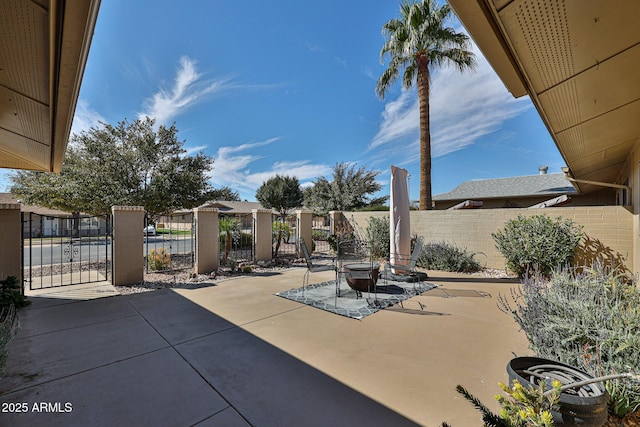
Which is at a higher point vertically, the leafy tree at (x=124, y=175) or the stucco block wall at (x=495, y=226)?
the leafy tree at (x=124, y=175)

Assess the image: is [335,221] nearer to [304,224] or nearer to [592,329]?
[304,224]

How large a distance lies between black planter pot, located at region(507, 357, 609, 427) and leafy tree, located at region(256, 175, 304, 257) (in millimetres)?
30803

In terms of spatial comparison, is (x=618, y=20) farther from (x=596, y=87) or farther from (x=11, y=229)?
(x=11, y=229)

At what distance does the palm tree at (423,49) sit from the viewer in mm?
10883

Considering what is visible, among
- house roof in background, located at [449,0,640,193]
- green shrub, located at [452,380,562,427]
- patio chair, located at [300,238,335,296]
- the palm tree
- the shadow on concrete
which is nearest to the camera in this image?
green shrub, located at [452,380,562,427]

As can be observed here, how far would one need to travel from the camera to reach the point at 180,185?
1045cm

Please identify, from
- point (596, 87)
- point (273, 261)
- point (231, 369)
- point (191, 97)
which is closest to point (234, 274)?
point (273, 261)

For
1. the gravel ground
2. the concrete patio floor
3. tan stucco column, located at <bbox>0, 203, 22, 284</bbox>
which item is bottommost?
the concrete patio floor

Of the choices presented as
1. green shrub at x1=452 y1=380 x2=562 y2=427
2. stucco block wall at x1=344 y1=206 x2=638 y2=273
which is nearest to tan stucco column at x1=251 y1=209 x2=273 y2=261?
stucco block wall at x1=344 y1=206 x2=638 y2=273

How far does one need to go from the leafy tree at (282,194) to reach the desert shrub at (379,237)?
22226 millimetres

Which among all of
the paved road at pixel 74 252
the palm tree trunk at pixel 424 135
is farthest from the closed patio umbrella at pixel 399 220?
the paved road at pixel 74 252

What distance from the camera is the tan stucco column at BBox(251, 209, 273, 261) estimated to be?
32.1 ft

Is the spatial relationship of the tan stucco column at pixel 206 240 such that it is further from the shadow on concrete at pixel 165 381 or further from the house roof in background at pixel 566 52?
the house roof in background at pixel 566 52

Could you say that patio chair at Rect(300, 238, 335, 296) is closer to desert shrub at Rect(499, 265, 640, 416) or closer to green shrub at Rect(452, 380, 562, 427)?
desert shrub at Rect(499, 265, 640, 416)
